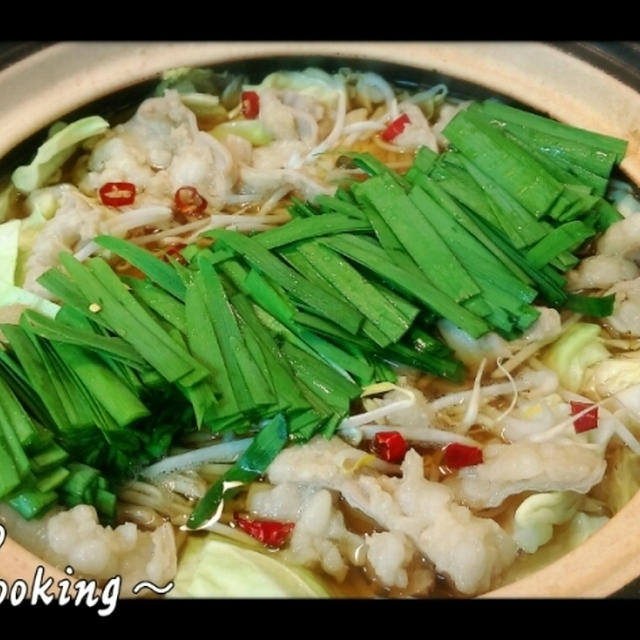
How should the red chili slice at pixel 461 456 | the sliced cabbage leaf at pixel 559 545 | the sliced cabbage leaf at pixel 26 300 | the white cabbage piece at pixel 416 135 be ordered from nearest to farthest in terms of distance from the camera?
the sliced cabbage leaf at pixel 559 545, the red chili slice at pixel 461 456, the sliced cabbage leaf at pixel 26 300, the white cabbage piece at pixel 416 135

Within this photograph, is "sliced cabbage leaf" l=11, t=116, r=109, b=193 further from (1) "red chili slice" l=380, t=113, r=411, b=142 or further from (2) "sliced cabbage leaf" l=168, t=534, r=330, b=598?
(2) "sliced cabbage leaf" l=168, t=534, r=330, b=598

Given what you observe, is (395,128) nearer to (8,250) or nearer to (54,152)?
(54,152)

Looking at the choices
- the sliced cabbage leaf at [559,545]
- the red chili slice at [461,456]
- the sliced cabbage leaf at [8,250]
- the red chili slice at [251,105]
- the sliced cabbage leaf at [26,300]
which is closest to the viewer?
the sliced cabbage leaf at [559,545]

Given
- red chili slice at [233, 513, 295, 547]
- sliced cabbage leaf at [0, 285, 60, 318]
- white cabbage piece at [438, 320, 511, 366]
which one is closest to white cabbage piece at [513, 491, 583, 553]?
white cabbage piece at [438, 320, 511, 366]

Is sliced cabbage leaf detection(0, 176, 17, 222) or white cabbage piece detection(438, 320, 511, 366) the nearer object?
white cabbage piece detection(438, 320, 511, 366)

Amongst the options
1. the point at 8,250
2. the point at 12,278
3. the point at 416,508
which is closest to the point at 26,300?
the point at 12,278

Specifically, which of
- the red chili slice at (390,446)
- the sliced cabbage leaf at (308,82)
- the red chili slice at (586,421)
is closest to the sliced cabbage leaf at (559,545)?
the red chili slice at (586,421)

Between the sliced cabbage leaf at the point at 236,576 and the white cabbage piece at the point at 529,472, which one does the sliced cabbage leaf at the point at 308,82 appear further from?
the sliced cabbage leaf at the point at 236,576
